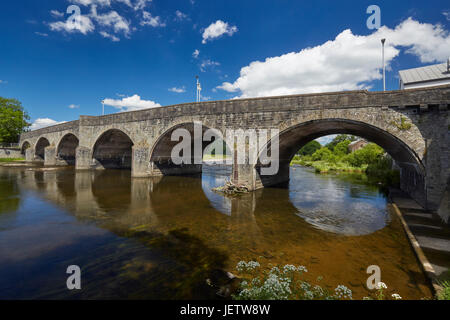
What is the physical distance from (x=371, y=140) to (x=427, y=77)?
2251 centimetres

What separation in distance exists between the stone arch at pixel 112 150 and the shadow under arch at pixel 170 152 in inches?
301

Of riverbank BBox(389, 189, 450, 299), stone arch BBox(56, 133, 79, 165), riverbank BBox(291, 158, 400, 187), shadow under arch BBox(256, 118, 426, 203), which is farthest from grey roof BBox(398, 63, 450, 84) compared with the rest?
stone arch BBox(56, 133, 79, 165)

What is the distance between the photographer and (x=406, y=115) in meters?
10.6

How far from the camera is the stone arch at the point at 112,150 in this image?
27623 millimetres

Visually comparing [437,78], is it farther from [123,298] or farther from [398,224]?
[123,298]

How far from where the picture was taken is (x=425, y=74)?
28859 millimetres

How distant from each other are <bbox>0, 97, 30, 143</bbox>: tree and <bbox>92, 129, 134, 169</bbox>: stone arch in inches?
1719

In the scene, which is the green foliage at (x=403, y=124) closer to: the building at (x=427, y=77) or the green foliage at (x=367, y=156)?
the building at (x=427, y=77)

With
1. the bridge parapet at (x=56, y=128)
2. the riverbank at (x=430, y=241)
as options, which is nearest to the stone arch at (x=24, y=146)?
the bridge parapet at (x=56, y=128)

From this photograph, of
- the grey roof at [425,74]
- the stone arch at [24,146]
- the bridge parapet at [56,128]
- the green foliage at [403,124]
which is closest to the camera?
the green foliage at [403,124]

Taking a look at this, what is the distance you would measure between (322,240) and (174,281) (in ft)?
17.9

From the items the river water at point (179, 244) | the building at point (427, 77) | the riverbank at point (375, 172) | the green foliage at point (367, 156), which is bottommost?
the river water at point (179, 244)

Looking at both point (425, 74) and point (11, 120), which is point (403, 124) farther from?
point (11, 120)

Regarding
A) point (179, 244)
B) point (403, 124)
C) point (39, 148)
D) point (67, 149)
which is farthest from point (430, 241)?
point (39, 148)
